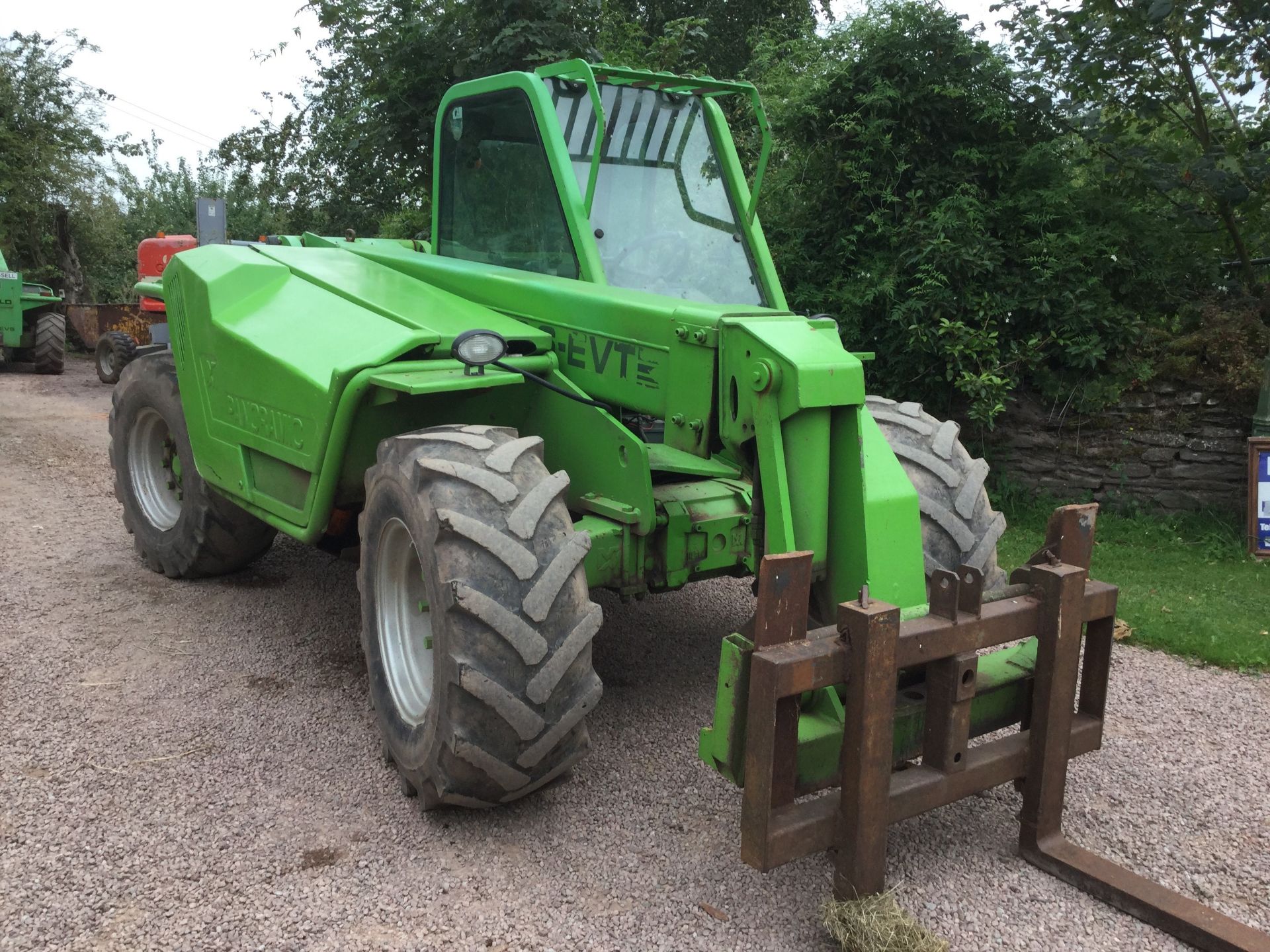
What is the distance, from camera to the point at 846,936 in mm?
2727

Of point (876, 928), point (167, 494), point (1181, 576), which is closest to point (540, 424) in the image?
point (876, 928)

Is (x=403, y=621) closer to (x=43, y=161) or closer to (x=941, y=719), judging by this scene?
(x=941, y=719)

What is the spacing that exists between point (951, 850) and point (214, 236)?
1127cm

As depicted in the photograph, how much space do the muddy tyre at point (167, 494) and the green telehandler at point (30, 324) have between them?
11283 millimetres

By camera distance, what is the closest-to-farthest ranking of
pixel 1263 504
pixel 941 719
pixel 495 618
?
pixel 941 719
pixel 495 618
pixel 1263 504

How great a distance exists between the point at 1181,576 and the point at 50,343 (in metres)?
15.6

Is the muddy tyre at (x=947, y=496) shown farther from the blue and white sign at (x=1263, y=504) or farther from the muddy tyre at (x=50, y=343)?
the muddy tyre at (x=50, y=343)

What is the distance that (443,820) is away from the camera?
3426mm

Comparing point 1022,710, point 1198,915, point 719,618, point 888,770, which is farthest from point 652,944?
point 719,618

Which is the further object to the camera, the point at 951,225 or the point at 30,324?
the point at 30,324

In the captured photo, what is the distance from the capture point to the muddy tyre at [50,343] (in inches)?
627

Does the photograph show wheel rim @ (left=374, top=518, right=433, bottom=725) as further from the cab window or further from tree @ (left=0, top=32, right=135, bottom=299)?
tree @ (left=0, top=32, right=135, bottom=299)

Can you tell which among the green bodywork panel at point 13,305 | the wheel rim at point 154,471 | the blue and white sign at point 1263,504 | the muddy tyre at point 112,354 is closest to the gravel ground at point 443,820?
the wheel rim at point 154,471

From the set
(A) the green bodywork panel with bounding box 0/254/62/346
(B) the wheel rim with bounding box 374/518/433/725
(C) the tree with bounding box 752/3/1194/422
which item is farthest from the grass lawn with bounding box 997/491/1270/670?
(A) the green bodywork panel with bounding box 0/254/62/346
